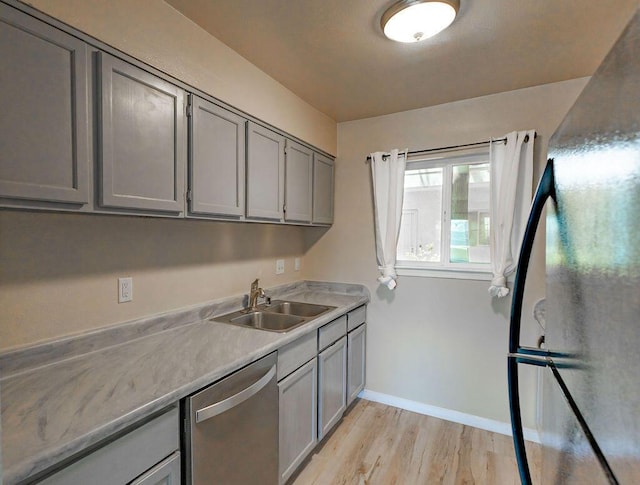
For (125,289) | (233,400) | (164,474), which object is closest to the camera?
(164,474)

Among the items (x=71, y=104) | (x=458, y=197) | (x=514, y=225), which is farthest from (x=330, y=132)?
(x=71, y=104)

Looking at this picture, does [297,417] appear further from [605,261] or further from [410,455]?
[605,261]

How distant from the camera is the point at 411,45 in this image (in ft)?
5.64

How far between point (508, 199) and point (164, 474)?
95.1 inches

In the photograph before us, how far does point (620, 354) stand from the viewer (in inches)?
15.7

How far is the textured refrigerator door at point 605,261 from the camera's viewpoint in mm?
371

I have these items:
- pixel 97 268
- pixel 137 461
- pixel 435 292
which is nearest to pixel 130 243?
pixel 97 268

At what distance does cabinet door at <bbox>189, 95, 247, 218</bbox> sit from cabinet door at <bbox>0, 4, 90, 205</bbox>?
1.55ft

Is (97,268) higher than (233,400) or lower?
higher

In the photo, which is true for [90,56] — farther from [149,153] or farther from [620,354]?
[620,354]

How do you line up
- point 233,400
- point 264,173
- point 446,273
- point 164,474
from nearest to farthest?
1. point 164,474
2. point 233,400
3. point 264,173
4. point 446,273

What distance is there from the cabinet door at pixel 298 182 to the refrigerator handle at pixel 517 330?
1.59 metres

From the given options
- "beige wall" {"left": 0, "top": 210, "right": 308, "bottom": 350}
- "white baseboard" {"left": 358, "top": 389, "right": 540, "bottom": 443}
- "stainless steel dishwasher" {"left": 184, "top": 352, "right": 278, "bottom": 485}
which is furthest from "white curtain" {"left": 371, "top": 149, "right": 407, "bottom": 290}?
"stainless steel dishwasher" {"left": 184, "top": 352, "right": 278, "bottom": 485}

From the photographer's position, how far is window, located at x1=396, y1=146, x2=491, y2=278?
243 cm
